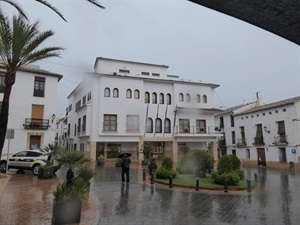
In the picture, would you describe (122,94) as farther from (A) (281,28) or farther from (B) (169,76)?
(A) (281,28)

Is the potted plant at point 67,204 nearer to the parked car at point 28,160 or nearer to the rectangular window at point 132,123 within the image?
the parked car at point 28,160

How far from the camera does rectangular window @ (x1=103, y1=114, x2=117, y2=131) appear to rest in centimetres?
3176

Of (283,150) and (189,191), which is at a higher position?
(283,150)

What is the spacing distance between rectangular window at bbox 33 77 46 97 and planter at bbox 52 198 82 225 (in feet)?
77.2

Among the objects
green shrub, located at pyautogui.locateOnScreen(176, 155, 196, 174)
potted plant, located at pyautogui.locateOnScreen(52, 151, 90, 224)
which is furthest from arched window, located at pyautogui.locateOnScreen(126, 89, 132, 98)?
potted plant, located at pyautogui.locateOnScreen(52, 151, 90, 224)

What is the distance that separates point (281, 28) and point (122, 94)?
1177 inches

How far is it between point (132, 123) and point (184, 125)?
23.9 feet

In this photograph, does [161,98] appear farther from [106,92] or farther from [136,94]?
[106,92]

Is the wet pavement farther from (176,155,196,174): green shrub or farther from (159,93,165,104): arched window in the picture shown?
(159,93,165,104): arched window

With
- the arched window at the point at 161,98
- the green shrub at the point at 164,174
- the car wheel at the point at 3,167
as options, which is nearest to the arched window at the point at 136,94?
the arched window at the point at 161,98

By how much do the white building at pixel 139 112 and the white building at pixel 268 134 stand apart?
4.99 m

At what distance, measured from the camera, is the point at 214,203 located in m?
10.1

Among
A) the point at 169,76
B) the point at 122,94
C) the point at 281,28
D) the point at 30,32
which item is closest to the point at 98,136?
the point at 122,94

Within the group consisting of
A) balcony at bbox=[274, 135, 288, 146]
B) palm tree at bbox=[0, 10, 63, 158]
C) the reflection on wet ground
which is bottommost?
the reflection on wet ground
